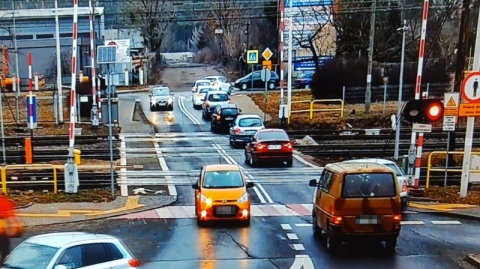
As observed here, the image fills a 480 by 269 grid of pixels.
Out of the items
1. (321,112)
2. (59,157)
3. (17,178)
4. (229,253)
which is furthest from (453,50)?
(229,253)

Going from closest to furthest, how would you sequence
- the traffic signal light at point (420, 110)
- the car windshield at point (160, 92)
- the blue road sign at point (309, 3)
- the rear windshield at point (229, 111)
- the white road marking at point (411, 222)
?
the traffic signal light at point (420, 110), the white road marking at point (411, 222), the rear windshield at point (229, 111), the car windshield at point (160, 92), the blue road sign at point (309, 3)

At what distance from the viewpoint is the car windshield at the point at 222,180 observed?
17844 mm

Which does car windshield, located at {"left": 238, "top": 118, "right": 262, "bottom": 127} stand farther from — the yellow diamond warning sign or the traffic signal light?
the traffic signal light

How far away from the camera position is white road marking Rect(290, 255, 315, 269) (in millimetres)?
12994

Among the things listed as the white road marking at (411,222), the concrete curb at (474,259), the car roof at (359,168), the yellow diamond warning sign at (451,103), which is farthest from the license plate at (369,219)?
the yellow diamond warning sign at (451,103)

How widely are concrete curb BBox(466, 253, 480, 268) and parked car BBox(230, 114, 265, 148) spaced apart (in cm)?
1897

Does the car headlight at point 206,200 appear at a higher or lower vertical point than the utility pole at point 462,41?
lower

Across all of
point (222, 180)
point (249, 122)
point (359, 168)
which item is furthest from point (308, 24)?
point (359, 168)

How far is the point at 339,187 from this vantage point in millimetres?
13906

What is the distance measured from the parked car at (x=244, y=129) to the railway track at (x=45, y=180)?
31.3ft

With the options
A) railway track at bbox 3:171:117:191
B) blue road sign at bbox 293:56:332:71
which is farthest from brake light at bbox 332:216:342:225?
blue road sign at bbox 293:56:332:71

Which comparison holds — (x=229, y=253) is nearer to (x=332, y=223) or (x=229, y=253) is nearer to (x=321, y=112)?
(x=332, y=223)

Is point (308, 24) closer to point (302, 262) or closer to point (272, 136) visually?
Answer: point (272, 136)

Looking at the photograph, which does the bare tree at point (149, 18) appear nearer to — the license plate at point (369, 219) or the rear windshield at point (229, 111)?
the rear windshield at point (229, 111)
